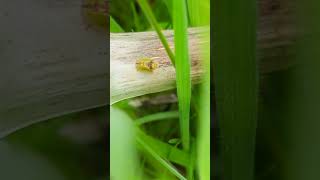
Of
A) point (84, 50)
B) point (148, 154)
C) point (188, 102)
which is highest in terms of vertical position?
point (84, 50)

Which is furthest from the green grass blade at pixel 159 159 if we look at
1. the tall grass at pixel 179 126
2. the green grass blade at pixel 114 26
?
the green grass blade at pixel 114 26

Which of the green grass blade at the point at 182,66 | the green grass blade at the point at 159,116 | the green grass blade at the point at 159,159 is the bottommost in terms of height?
the green grass blade at the point at 159,159

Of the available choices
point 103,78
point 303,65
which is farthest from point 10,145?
point 303,65

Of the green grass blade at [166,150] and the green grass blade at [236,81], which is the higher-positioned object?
the green grass blade at [236,81]

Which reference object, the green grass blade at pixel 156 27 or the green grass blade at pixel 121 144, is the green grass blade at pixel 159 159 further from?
the green grass blade at pixel 156 27

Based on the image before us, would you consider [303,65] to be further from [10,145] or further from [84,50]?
[10,145]

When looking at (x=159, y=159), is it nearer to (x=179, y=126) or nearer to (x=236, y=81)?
(x=179, y=126)
